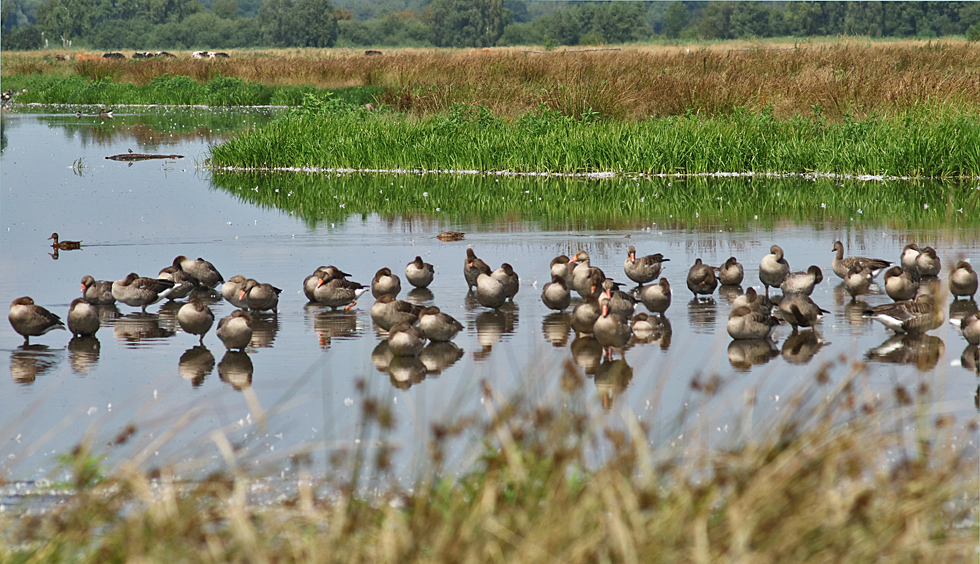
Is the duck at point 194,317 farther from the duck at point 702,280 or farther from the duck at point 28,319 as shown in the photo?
the duck at point 702,280

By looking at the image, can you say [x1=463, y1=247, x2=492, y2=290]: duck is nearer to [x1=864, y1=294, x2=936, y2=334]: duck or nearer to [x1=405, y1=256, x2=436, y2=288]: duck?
[x1=405, y1=256, x2=436, y2=288]: duck

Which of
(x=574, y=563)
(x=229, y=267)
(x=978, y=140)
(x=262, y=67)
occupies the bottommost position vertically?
(x=574, y=563)

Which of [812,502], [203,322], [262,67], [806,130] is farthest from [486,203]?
[262,67]

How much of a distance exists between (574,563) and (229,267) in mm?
10168

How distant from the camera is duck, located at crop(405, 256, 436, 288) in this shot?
11.8m

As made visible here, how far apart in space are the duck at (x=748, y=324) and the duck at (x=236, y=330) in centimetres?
405

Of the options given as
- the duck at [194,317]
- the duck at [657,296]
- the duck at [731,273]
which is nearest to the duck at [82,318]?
the duck at [194,317]

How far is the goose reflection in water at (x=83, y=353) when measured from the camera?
344 inches

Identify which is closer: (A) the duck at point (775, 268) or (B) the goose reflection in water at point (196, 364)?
(B) the goose reflection in water at point (196, 364)

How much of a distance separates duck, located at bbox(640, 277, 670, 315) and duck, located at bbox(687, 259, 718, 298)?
2.82 ft

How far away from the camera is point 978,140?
819 inches

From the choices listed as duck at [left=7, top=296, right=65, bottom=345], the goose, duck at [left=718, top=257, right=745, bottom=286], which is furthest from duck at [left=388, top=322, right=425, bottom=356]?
duck at [left=718, top=257, right=745, bottom=286]

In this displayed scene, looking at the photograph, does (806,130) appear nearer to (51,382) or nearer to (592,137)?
(592,137)

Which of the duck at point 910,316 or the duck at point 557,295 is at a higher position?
the duck at point 557,295
